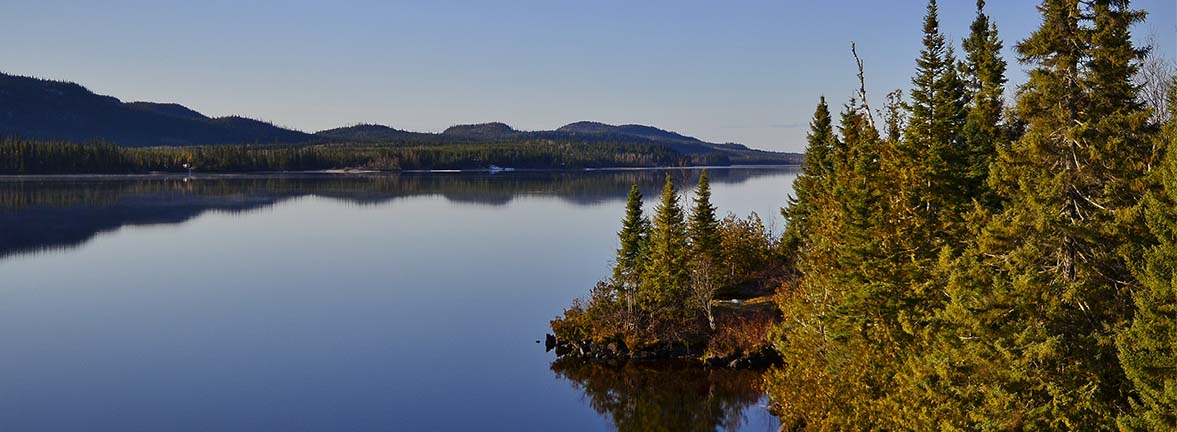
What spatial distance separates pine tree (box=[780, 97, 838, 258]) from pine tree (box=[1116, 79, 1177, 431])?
29631 mm

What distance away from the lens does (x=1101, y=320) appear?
1764 centimetres

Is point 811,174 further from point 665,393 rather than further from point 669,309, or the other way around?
point 665,393

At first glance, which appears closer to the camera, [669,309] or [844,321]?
[844,321]

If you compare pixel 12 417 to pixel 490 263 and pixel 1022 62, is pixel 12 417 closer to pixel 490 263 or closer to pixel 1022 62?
pixel 1022 62

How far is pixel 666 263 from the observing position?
42.2 metres

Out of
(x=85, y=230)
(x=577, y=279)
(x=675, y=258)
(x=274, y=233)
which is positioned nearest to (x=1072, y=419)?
(x=675, y=258)

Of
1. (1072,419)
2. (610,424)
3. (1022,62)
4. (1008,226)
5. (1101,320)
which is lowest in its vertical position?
(610,424)

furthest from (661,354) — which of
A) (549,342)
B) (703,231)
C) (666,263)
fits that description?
(703,231)

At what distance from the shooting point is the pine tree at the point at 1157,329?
15461 mm

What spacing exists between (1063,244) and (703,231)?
2829 cm

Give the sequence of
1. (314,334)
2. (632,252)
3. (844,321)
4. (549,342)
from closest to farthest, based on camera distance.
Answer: (844,321), (549,342), (314,334), (632,252)

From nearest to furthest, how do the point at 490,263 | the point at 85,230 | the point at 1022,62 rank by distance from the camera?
1. the point at 1022,62
2. the point at 490,263
3. the point at 85,230

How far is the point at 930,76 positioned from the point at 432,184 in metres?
164

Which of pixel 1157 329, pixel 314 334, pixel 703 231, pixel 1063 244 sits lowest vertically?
pixel 314 334
